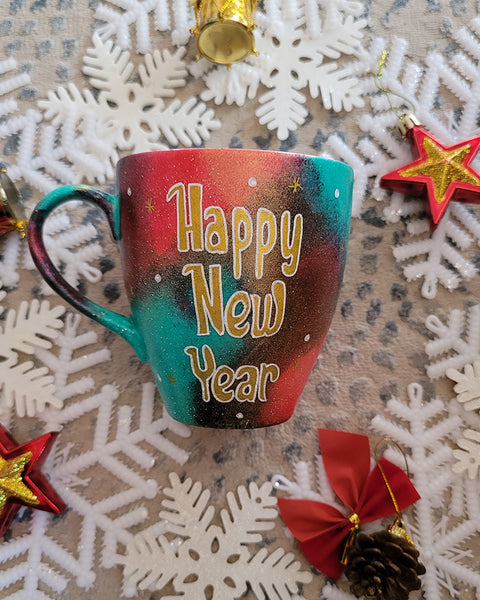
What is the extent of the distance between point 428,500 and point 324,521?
4.8 inches

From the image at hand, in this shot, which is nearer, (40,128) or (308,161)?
(308,161)

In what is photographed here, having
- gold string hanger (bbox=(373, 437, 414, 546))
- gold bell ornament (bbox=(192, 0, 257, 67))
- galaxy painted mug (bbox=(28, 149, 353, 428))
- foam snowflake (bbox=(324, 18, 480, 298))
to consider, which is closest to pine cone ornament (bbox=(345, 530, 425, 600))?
gold string hanger (bbox=(373, 437, 414, 546))

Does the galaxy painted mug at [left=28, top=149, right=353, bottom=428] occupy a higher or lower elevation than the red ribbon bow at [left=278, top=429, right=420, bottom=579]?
higher

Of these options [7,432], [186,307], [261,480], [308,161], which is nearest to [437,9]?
[308,161]

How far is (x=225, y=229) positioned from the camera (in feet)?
1.21

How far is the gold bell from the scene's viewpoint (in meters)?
0.52

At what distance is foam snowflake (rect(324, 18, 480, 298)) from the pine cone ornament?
0.90ft

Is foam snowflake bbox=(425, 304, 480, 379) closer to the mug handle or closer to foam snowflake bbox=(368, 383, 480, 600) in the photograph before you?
foam snowflake bbox=(368, 383, 480, 600)

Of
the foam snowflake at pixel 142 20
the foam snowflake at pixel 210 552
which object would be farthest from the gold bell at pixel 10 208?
the foam snowflake at pixel 210 552

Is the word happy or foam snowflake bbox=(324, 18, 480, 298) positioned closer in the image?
the word happy

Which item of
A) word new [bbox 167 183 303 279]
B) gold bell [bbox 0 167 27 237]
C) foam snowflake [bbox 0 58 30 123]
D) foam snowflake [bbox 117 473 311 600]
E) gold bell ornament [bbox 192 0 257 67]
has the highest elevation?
gold bell ornament [bbox 192 0 257 67]

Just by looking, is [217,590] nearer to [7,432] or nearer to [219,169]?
[7,432]

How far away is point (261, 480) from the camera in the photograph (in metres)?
0.53

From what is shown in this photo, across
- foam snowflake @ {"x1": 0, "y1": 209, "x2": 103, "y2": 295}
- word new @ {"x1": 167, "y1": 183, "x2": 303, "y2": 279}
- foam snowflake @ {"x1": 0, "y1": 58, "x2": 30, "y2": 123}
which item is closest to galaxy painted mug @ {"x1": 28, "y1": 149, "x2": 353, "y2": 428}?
word new @ {"x1": 167, "y1": 183, "x2": 303, "y2": 279}
